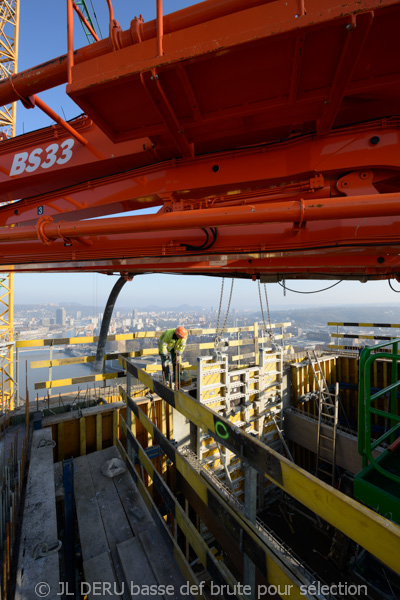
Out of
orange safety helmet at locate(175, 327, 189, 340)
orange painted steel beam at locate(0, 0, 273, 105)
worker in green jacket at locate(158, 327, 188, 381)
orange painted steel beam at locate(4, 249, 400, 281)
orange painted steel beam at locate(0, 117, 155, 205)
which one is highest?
orange painted steel beam at locate(0, 0, 273, 105)

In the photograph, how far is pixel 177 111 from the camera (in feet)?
8.77

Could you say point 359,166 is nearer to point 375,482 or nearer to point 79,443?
point 375,482

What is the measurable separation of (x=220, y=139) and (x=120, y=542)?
4.72 metres

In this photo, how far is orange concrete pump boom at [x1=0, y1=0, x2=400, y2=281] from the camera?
205 cm

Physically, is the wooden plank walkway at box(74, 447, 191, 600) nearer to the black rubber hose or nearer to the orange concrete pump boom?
the orange concrete pump boom

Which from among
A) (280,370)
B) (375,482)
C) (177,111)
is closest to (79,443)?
(375,482)

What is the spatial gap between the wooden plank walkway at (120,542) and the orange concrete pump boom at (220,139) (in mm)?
3277

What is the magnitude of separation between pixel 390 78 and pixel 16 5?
3327cm

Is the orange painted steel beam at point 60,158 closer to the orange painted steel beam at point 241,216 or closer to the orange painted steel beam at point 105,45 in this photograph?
the orange painted steel beam at point 105,45

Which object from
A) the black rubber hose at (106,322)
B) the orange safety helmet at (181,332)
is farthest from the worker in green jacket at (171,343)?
the black rubber hose at (106,322)

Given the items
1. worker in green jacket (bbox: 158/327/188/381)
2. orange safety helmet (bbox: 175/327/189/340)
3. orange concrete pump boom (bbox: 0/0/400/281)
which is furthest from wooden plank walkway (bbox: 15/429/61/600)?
orange concrete pump boom (bbox: 0/0/400/281)

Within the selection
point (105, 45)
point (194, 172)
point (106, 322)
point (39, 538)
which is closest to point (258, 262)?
point (194, 172)

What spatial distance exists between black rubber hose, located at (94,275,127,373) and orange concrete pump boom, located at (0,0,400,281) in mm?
3909

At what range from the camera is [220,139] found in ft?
10.5
